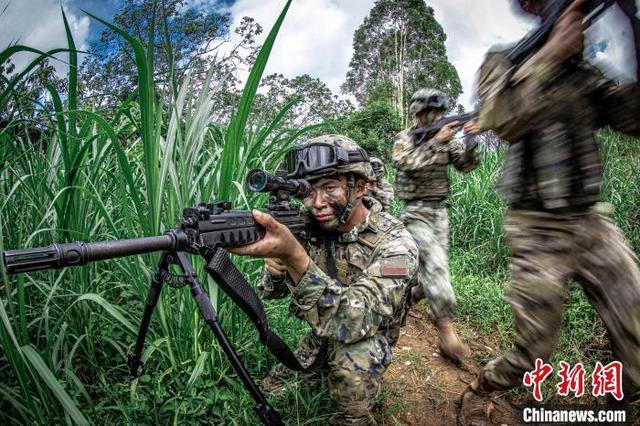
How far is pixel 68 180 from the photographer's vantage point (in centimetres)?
171

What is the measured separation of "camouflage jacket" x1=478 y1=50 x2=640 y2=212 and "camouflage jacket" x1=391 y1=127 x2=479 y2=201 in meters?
1.57

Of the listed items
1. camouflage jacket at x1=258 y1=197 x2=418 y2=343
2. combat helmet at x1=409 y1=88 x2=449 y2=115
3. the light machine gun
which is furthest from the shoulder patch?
combat helmet at x1=409 y1=88 x2=449 y2=115

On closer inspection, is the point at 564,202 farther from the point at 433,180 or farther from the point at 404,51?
the point at 404,51

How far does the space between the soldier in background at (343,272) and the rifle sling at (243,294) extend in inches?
4.2

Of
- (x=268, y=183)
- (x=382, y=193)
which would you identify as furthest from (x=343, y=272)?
(x=382, y=193)

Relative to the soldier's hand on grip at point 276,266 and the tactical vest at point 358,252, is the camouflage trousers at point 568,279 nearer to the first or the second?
the tactical vest at point 358,252

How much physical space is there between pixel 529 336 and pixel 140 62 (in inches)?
78.0

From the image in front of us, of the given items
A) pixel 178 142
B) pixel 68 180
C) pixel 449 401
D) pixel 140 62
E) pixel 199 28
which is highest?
pixel 199 28

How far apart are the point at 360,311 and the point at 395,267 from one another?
0.93 feet

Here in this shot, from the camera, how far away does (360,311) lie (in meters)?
1.83

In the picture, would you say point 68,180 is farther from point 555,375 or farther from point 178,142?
point 555,375

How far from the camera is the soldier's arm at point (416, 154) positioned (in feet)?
11.3

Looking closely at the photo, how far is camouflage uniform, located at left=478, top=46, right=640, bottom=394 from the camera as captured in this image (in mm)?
1652

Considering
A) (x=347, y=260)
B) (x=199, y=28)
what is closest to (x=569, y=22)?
(x=347, y=260)
